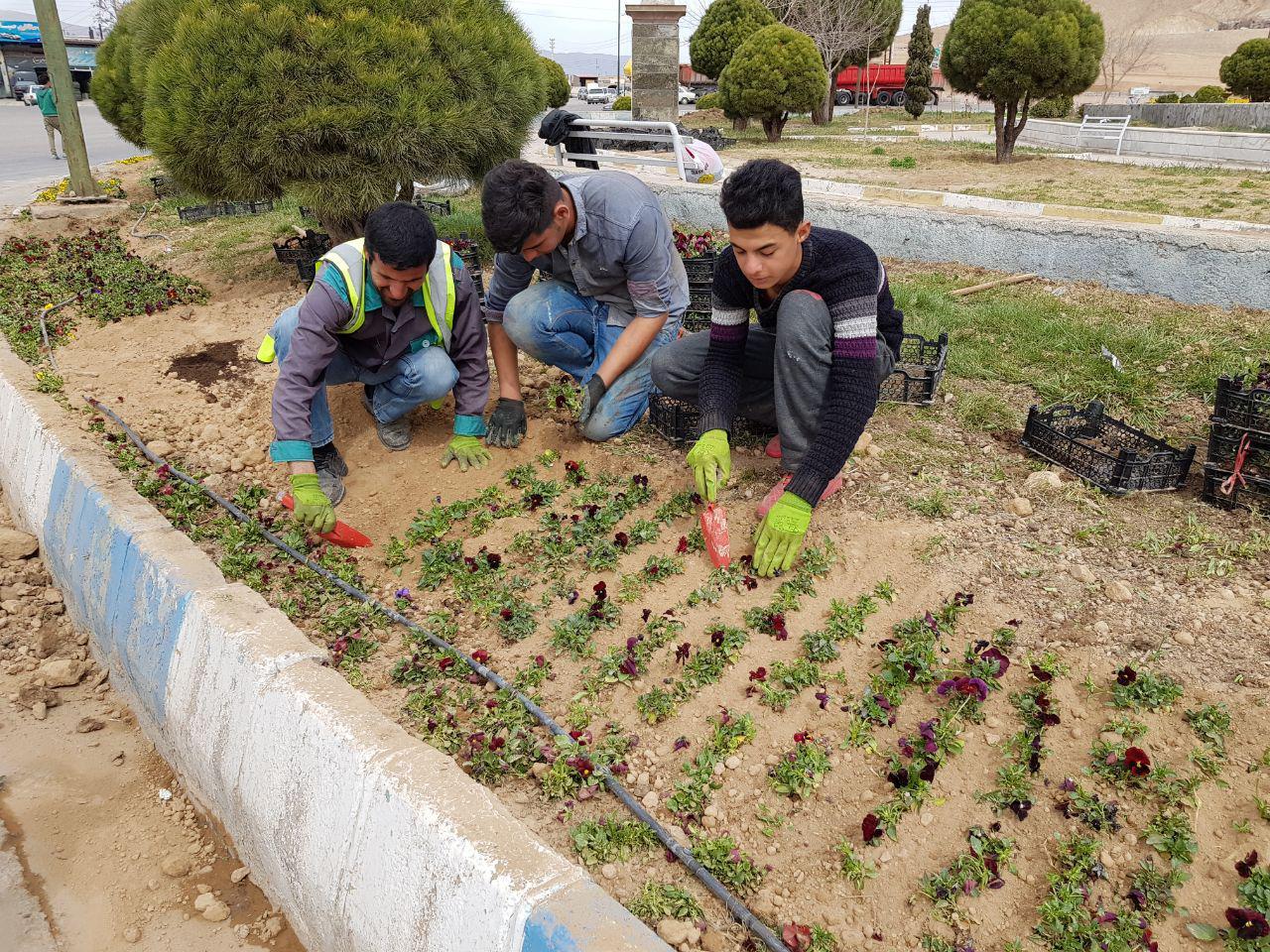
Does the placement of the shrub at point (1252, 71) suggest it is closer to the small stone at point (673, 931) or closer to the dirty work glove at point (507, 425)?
the dirty work glove at point (507, 425)

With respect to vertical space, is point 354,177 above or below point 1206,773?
above

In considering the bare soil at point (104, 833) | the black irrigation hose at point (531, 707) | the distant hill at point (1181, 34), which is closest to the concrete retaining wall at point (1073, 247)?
the black irrigation hose at point (531, 707)

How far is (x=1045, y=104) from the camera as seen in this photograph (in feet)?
75.3

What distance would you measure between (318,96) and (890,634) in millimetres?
4803

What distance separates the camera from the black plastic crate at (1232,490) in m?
3.16

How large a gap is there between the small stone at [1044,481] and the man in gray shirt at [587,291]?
161 cm

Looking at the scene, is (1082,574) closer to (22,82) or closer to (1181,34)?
(22,82)

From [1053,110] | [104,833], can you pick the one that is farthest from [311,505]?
[1053,110]

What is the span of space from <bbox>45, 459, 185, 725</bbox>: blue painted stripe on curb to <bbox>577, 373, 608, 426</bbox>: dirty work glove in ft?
5.82

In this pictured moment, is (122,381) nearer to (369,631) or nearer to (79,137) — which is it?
(369,631)

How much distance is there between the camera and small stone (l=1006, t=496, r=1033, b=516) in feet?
10.3

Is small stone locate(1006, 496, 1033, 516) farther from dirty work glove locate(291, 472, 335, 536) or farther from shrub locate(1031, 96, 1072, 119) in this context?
shrub locate(1031, 96, 1072, 119)

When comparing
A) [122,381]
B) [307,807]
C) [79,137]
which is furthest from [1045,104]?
[307,807]

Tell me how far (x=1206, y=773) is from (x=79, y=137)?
1216 centimetres
